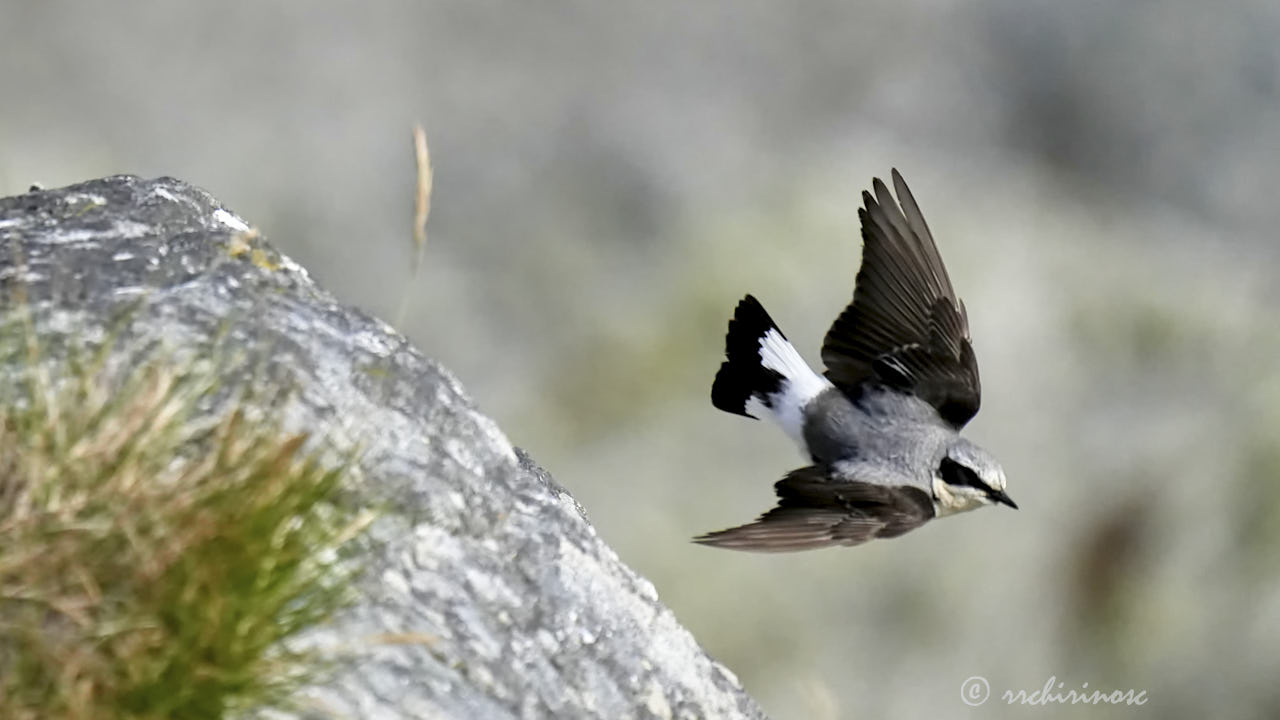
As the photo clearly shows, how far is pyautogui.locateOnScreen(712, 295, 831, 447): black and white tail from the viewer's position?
6695 millimetres

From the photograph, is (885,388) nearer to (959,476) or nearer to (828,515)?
(959,476)

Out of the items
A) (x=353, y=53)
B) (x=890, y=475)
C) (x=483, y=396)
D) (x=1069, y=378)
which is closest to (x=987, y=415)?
(x=1069, y=378)

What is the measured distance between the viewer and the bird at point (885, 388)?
6008mm

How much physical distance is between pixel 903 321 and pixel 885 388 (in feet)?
1.09

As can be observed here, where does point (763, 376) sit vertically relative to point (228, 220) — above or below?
above

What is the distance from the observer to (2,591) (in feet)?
8.20

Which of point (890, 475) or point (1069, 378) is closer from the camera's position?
point (890, 475)

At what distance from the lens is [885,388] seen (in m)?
6.54

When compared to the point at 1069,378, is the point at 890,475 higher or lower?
lower

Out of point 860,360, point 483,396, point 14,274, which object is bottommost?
point 14,274

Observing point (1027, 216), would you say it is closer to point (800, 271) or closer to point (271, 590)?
point (800, 271)

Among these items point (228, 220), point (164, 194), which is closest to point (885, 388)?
point (228, 220)

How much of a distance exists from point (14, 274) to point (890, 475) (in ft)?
12.4

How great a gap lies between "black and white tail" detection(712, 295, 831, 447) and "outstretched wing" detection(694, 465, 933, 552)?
1.81 feet
